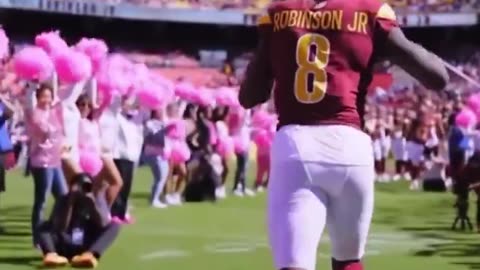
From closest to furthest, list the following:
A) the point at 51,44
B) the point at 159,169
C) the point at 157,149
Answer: the point at 51,44
the point at 159,169
the point at 157,149

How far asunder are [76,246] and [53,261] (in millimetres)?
275

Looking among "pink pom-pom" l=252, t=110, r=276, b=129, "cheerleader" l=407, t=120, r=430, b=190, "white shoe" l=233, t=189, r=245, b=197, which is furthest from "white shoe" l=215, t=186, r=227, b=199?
"cheerleader" l=407, t=120, r=430, b=190

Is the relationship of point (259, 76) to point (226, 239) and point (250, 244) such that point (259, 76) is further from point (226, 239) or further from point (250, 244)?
point (226, 239)

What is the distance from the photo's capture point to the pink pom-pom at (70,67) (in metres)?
11.0

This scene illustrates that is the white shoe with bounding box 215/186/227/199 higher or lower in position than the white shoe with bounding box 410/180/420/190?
higher

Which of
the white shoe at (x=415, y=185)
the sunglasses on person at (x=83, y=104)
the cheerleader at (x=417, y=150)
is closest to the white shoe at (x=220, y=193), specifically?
the white shoe at (x=415, y=185)

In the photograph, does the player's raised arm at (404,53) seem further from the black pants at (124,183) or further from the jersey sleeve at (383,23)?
the black pants at (124,183)

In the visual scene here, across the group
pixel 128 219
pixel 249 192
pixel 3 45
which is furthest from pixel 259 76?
pixel 249 192

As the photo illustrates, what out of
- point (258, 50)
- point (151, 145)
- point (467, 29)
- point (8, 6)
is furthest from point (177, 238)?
point (467, 29)

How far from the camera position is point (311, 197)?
441 cm

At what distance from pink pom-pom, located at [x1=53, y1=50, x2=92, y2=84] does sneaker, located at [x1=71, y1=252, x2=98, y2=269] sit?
2.14 metres

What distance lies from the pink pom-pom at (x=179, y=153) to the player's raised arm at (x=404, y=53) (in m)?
12.0

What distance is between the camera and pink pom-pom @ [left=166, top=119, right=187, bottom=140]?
53.6ft

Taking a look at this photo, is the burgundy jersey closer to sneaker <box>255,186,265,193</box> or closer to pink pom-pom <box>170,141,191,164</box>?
pink pom-pom <box>170,141,191,164</box>
